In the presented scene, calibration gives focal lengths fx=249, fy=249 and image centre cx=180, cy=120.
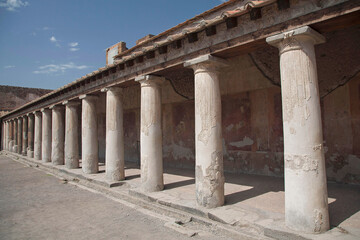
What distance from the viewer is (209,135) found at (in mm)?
4621

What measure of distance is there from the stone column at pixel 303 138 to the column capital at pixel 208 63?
1319 millimetres

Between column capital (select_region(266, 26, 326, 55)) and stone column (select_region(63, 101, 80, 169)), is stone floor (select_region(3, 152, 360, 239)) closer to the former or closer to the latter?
column capital (select_region(266, 26, 326, 55))

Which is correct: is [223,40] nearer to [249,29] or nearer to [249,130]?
[249,29]

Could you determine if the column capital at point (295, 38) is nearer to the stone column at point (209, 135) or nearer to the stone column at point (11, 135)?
the stone column at point (209, 135)

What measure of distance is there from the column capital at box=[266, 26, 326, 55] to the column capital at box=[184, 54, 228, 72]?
46.1 inches

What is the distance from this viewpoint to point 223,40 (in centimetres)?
441

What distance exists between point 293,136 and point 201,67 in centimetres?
214

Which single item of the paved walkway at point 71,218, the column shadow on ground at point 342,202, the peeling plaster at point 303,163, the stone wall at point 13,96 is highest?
the stone wall at point 13,96

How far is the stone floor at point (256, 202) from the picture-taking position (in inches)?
137

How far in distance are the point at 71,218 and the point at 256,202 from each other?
143 inches

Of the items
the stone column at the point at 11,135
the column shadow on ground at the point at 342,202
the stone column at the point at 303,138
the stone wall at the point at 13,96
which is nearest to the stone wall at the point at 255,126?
the column shadow on ground at the point at 342,202

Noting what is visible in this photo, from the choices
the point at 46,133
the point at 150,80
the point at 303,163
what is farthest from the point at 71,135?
the point at 303,163

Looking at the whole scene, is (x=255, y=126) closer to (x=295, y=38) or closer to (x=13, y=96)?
(x=295, y=38)

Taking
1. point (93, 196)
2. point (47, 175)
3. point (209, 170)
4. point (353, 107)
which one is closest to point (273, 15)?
point (209, 170)
